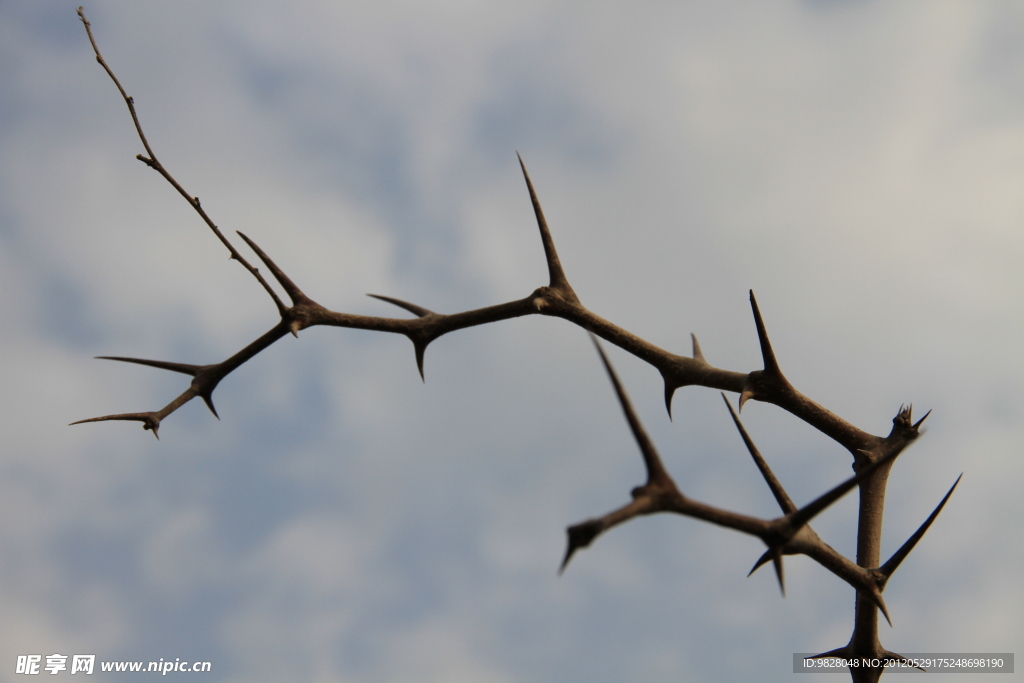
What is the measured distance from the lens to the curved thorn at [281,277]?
279 cm

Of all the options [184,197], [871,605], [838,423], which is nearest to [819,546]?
[871,605]

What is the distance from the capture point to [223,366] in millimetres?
3004

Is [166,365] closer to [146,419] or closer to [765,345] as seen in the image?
[146,419]

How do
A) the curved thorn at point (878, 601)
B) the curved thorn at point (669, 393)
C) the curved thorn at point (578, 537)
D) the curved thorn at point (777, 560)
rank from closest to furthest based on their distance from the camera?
the curved thorn at point (578, 537)
the curved thorn at point (777, 560)
the curved thorn at point (878, 601)
the curved thorn at point (669, 393)

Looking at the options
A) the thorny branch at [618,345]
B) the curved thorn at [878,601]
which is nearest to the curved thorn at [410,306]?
the thorny branch at [618,345]

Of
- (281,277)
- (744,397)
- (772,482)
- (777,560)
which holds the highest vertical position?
(281,277)

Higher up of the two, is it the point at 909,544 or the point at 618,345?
the point at 618,345

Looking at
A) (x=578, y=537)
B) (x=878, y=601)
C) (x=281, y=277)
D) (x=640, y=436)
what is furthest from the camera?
(x=281, y=277)

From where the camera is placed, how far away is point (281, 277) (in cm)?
294

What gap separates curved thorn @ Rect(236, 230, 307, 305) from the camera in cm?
279

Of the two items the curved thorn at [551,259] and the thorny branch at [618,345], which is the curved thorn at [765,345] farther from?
the curved thorn at [551,259]

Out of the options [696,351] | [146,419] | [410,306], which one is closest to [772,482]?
[696,351]

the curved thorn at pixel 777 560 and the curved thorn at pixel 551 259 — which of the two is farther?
the curved thorn at pixel 551 259

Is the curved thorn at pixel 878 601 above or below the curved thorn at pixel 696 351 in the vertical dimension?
below
